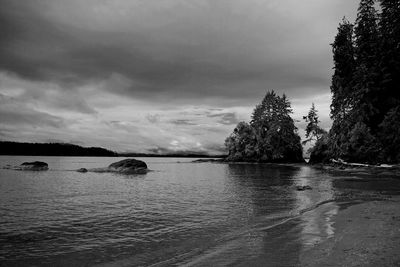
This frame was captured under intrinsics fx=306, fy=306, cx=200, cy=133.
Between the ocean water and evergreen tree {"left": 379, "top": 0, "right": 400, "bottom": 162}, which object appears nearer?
the ocean water

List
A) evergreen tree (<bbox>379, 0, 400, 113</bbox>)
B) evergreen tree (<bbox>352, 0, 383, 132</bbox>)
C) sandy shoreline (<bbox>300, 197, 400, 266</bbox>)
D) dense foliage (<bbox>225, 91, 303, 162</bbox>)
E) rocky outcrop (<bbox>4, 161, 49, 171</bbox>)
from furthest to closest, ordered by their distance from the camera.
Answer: dense foliage (<bbox>225, 91, 303, 162</bbox>) → rocky outcrop (<bbox>4, 161, 49, 171</bbox>) → evergreen tree (<bbox>352, 0, 383, 132</bbox>) → evergreen tree (<bbox>379, 0, 400, 113</bbox>) → sandy shoreline (<bbox>300, 197, 400, 266</bbox>)

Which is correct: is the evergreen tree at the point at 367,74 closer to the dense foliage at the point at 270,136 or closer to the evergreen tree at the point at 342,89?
the evergreen tree at the point at 342,89

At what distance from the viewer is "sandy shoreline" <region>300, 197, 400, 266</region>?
7152 mm

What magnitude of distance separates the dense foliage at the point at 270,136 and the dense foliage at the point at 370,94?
1244 inches

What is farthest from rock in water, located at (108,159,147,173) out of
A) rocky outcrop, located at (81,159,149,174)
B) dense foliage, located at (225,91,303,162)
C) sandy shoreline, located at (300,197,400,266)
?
dense foliage, located at (225,91,303,162)

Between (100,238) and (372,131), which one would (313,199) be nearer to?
(100,238)

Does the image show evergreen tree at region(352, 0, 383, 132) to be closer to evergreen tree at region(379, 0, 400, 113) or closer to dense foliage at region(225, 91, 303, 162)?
evergreen tree at region(379, 0, 400, 113)

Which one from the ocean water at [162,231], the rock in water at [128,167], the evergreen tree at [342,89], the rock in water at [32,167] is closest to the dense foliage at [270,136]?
the evergreen tree at [342,89]

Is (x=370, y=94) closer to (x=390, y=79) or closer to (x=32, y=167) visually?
(x=390, y=79)

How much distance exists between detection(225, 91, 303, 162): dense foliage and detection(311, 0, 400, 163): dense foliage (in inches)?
1244

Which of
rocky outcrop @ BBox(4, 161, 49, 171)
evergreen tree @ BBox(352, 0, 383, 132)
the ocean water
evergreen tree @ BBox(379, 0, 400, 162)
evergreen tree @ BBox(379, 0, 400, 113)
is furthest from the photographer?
rocky outcrop @ BBox(4, 161, 49, 171)

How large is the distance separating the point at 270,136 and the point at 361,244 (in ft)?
286

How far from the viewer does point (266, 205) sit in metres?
18.7

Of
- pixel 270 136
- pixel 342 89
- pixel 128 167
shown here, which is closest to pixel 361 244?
pixel 128 167
